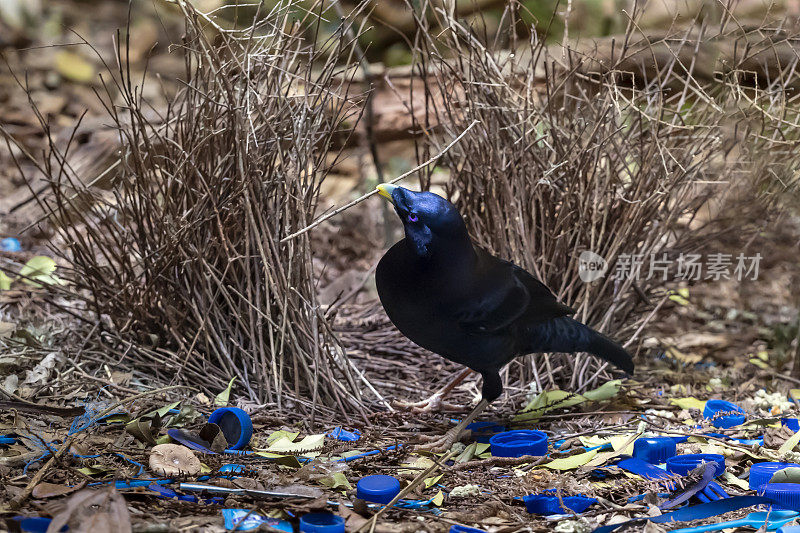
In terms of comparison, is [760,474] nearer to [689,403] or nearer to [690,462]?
[690,462]

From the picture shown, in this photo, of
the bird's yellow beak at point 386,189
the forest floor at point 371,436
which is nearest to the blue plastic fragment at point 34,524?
the forest floor at point 371,436

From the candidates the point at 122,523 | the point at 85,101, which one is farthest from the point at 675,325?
the point at 85,101

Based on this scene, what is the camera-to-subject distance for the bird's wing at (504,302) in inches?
89.8

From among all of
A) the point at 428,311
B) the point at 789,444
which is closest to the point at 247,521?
the point at 428,311

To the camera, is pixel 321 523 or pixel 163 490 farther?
pixel 163 490

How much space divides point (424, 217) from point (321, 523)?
90 centimetres

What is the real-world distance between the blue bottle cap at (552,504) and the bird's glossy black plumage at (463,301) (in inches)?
23.4

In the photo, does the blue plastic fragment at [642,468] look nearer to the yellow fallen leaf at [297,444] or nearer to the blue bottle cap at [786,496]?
the blue bottle cap at [786,496]

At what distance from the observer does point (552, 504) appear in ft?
5.89

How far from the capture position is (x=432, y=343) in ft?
7.53

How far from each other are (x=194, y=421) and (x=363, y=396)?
2.02 ft

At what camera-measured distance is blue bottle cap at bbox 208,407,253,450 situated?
205 cm

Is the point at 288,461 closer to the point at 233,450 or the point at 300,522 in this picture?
the point at 233,450

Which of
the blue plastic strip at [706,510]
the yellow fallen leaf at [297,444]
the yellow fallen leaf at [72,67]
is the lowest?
the blue plastic strip at [706,510]
